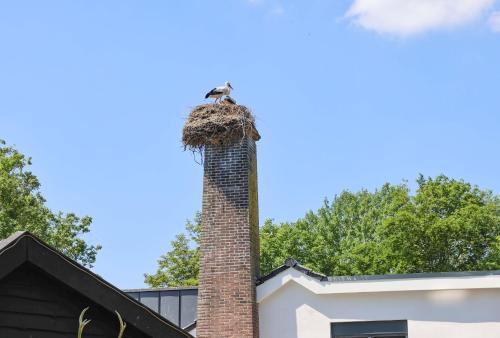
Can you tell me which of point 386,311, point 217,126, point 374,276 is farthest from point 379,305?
point 217,126

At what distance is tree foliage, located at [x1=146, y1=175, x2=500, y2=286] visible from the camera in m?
33.0

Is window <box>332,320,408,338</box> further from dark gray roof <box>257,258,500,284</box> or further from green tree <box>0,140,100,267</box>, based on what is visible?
green tree <box>0,140,100,267</box>

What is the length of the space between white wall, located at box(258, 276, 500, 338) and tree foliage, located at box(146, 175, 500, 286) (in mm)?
18862

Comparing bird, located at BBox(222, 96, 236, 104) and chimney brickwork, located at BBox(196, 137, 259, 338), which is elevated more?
bird, located at BBox(222, 96, 236, 104)

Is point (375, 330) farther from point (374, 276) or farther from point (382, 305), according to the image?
point (374, 276)

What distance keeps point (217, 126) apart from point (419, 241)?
20.0 meters

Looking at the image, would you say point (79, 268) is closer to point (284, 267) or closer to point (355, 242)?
point (284, 267)

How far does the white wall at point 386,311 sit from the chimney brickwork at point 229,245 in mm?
473

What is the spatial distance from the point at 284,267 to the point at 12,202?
16415 millimetres

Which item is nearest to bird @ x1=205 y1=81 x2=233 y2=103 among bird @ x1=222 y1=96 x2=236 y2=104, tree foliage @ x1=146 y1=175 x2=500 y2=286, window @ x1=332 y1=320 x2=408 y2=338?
bird @ x1=222 y1=96 x2=236 y2=104

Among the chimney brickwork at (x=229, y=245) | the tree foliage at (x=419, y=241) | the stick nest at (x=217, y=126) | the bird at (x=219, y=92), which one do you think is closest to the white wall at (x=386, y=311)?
the chimney brickwork at (x=229, y=245)

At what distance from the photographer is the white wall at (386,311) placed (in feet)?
44.6

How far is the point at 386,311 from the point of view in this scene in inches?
552

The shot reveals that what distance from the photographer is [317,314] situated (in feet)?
47.3
